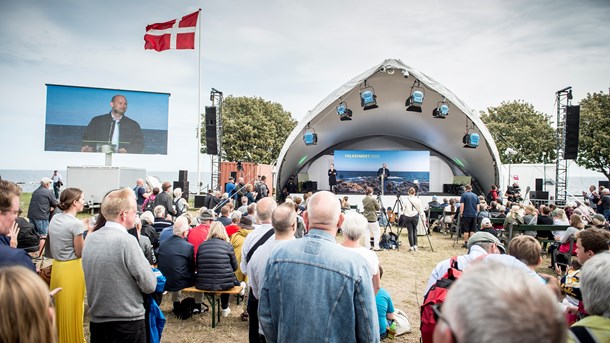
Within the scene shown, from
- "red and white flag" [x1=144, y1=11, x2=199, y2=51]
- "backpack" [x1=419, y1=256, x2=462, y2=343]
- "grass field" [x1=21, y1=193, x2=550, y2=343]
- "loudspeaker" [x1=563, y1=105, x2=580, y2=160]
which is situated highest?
"red and white flag" [x1=144, y1=11, x2=199, y2=51]

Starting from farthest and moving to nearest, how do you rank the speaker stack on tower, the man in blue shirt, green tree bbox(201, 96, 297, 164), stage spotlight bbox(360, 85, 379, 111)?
green tree bbox(201, 96, 297, 164) → the speaker stack on tower → stage spotlight bbox(360, 85, 379, 111) → the man in blue shirt

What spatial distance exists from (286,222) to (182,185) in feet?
51.0

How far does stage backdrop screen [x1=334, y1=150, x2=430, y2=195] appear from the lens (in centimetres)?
2119

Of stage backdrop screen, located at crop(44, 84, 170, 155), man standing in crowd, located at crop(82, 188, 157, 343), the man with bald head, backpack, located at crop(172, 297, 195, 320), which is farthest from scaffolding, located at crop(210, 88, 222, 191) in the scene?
the man with bald head

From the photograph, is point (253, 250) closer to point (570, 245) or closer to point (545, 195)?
point (570, 245)

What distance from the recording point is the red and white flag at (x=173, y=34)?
16062 millimetres

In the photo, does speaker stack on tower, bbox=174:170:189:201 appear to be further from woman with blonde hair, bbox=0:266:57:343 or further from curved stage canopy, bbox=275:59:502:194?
woman with blonde hair, bbox=0:266:57:343

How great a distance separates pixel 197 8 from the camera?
677 inches

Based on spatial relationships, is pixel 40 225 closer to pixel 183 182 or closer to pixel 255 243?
pixel 255 243

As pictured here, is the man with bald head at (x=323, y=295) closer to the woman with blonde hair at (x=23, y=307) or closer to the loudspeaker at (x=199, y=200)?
the woman with blonde hair at (x=23, y=307)

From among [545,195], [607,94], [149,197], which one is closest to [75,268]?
[149,197]

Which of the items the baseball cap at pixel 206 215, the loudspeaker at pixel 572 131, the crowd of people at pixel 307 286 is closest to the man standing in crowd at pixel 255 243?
the crowd of people at pixel 307 286

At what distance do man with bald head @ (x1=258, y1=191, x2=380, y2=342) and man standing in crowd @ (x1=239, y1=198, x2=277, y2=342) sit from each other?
4.06 feet

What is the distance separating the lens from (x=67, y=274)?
124 inches
